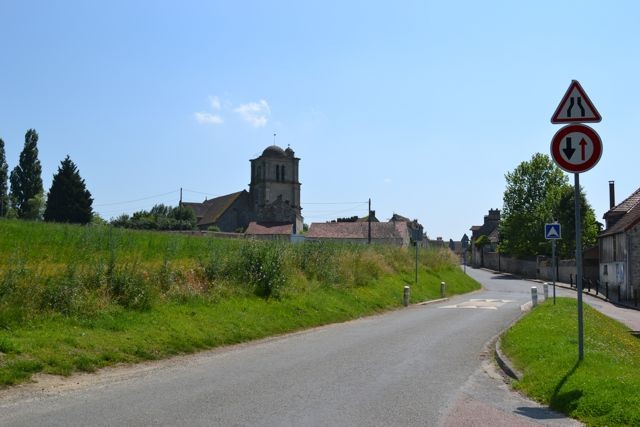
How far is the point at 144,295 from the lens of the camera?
14.8 m

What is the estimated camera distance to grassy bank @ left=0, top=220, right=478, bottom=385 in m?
11.4

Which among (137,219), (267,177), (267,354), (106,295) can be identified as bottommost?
(267,354)

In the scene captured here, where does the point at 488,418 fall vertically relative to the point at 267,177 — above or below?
below

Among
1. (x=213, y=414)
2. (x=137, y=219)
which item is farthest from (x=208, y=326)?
(x=137, y=219)

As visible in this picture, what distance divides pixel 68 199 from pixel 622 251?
56.1 metres

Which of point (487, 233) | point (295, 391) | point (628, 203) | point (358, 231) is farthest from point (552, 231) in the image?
point (487, 233)

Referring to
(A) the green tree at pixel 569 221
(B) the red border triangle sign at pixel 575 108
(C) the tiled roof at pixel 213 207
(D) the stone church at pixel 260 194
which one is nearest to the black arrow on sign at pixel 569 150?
(B) the red border triangle sign at pixel 575 108

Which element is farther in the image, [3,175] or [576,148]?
[3,175]

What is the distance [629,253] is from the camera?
138 feet

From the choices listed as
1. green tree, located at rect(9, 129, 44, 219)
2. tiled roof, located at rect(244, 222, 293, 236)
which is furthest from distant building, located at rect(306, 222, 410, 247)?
green tree, located at rect(9, 129, 44, 219)

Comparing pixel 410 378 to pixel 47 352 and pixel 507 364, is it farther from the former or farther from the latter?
pixel 47 352

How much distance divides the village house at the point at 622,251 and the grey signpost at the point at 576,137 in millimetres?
33670

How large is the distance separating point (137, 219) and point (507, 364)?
84597 millimetres

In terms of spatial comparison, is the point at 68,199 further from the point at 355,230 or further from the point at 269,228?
the point at 355,230
